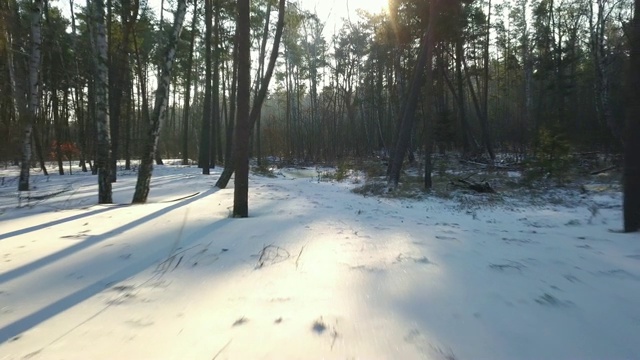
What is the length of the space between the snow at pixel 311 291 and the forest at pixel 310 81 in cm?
186

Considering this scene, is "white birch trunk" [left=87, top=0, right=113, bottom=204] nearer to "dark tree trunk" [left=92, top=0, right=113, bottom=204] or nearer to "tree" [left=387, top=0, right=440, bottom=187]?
"dark tree trunk" [left=92, top=0, right=113, bottom=204]

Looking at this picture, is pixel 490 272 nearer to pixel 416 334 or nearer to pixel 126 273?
pixel 416 334

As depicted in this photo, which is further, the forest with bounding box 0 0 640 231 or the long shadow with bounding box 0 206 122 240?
the forest with bounding box 0 0 640 231

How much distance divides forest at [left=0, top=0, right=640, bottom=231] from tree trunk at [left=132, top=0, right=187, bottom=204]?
3cm

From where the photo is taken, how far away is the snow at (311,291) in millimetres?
1939

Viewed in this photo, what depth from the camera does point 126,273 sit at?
3.00 metres

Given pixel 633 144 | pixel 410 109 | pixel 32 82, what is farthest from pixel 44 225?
pixel 410 109

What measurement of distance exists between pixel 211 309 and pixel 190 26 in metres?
21.9

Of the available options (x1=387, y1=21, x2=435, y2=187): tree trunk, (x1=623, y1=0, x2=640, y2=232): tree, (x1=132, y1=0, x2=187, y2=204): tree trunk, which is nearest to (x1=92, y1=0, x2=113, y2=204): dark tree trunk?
(x1=132, y1=0, x2=187, y2=204): tree trunk

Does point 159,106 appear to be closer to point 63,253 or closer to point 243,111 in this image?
point 243,111

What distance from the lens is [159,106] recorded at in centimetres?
761

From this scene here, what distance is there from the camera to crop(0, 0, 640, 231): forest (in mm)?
7825

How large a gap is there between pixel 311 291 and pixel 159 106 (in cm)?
636

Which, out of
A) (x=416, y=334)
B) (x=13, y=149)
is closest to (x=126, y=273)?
(x=416, y=334)
